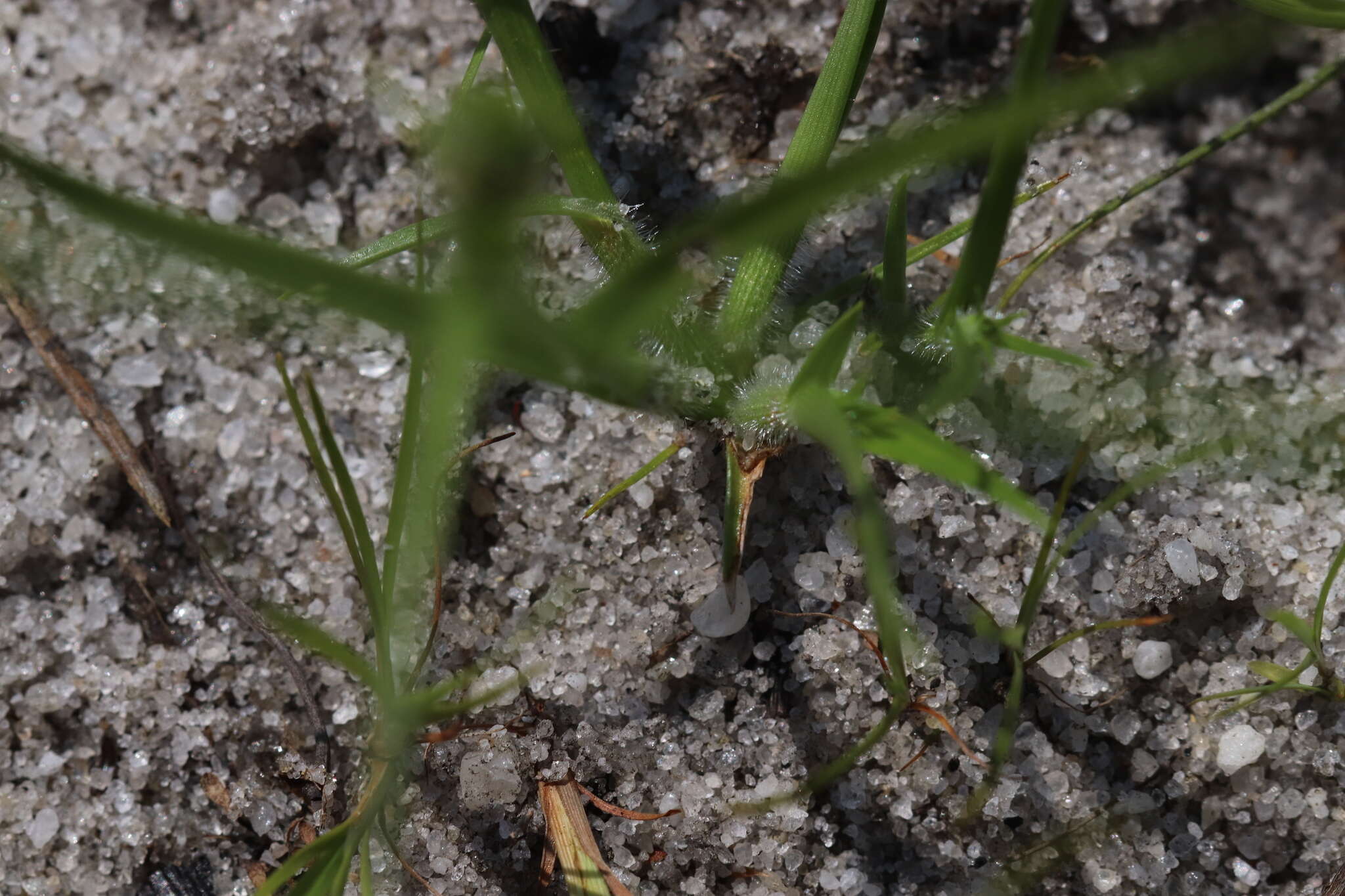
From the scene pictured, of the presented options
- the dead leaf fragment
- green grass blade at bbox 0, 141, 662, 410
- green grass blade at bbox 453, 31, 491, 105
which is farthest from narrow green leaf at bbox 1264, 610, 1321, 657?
the dead leaf fragment

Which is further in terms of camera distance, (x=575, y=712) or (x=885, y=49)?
(x=885, y=49)

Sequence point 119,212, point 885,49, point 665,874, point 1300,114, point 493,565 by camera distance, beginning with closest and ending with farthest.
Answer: point 119,212 < point 665,874 < point 493,565 < point 885,49 < point 1300,114

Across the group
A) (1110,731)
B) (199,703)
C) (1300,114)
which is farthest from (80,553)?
(1300,114)

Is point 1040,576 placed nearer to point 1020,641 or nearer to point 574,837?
point 1020,641

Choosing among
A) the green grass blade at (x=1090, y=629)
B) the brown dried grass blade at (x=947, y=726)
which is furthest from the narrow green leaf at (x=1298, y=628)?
the brown dried grass blade at (x=947, y=726)

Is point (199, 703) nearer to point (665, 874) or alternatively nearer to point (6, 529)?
point (6, 529)

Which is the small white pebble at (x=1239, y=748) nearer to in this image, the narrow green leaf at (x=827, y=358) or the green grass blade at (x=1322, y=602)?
the green grass blade at (x=1322, y=602)

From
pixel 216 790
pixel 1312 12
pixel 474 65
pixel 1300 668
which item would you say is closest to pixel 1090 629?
pixel 1300 668
